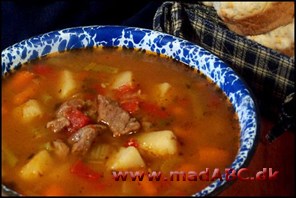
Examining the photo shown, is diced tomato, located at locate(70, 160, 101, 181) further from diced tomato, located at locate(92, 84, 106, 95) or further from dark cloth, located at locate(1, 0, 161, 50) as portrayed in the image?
dark cloth, located at locate(1, 0, 161, 50)

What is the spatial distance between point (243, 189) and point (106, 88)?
0.45 metres

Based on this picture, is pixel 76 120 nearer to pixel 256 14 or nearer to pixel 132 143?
pixel 132 143

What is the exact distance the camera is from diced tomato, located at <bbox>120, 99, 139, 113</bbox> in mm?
1479

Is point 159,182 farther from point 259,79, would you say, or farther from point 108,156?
point 259,79

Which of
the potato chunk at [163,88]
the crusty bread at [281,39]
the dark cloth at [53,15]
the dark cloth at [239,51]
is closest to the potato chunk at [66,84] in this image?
the potato chunk at [163,88]

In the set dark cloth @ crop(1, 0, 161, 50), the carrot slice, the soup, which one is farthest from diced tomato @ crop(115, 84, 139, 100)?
dark cloth @ crop(1, 0, 161, 50)

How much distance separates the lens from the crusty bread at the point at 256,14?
1.62 m

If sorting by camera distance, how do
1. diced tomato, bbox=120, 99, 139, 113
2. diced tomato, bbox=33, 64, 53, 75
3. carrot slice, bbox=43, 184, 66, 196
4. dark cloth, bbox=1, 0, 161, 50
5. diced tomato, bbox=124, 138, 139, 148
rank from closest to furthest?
1. carrot slice, bbox=43, 184, 66, 196
2. diced tomato, bbox=124, 138, 139, 148
3. diced tomato, bbox=120, 99, 139, 113
4. diced tomato, bbox=33, 64, 53, 75
5. dark cloth, bbox=1, 0, 161, 50

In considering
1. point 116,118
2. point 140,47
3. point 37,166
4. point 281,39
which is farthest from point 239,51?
point 37,166

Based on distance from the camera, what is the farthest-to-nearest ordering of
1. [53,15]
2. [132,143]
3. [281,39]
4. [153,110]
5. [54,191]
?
[53,15], [281,39], [153,110], [132,143], [54,191]

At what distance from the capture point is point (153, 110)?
1.48 meters

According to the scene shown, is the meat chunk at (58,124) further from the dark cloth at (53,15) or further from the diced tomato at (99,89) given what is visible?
the dark cloth at (53,15)

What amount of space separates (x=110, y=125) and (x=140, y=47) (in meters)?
0.35

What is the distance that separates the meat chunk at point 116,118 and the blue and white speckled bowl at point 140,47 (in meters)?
0.26
